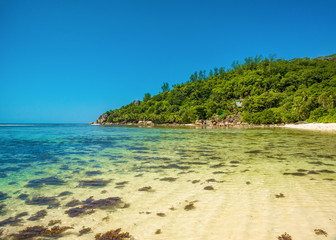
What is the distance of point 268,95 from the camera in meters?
125

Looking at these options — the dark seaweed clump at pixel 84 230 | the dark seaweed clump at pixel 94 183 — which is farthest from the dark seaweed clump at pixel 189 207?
the dark seaweed clump at pixel 94 183

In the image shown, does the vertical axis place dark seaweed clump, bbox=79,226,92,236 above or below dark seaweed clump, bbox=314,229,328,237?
below

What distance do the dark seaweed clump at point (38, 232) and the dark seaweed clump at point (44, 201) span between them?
4.19 feet

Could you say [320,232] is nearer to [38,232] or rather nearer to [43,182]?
[38,232]

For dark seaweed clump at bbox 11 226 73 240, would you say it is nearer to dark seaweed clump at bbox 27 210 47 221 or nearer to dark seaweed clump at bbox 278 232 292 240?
dark seaweed clump at bbox 27 210 47 221

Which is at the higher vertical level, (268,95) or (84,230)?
(268,95)

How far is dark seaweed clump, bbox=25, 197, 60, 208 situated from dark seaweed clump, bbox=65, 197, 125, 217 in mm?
770

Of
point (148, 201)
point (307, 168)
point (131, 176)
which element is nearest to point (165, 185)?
point (148, 201)

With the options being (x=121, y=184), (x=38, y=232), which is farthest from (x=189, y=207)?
(x=38, y=232)

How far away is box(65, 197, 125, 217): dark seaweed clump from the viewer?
5.16 meters

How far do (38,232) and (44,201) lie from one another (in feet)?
6.64

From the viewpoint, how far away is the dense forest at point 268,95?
265ft

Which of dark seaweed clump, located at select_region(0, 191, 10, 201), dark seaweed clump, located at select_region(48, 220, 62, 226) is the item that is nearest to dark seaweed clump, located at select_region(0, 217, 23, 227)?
dark seaweed clump, located at select_region(48, 220, 62, 226)

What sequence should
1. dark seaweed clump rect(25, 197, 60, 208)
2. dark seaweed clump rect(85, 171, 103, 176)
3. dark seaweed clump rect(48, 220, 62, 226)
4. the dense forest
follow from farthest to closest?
the dense forest
dark seaweed clump rect(85, 171, 103, 176)
dark seaweed clump rect(25, 197, 60, 208)
dark seaweed clump rect(48, 220, 62, 226)
